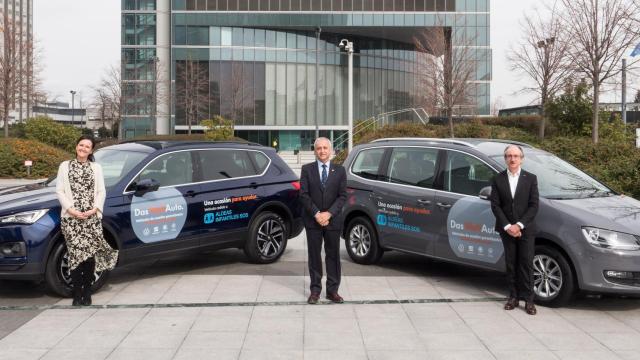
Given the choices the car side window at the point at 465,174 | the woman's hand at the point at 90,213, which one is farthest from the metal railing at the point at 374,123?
the woman's hand at the point at 90,213

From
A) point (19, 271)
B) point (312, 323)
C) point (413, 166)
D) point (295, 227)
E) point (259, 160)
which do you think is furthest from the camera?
point (295, 227)

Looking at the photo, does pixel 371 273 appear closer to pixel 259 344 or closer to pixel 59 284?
pixel 259 344

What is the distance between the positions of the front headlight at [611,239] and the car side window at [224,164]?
4.45m

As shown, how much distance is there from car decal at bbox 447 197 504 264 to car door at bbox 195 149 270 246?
2735mm

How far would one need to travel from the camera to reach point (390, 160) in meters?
8.09

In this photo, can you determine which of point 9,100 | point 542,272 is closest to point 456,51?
point 9,100

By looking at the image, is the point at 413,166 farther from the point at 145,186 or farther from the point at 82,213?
the point at 82,213

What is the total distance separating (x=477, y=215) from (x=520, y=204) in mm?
902

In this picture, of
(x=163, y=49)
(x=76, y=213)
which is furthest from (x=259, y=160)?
(x=163, y=49)

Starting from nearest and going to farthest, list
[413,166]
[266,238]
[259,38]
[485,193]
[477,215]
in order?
[485,193]
[477,215]
[413,166]
[266,238]
[259,38]

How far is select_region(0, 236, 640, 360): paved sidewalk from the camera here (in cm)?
487

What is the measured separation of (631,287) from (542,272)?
823 millimetres

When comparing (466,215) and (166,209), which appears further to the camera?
(166,209)

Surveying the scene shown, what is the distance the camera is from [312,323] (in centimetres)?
562
